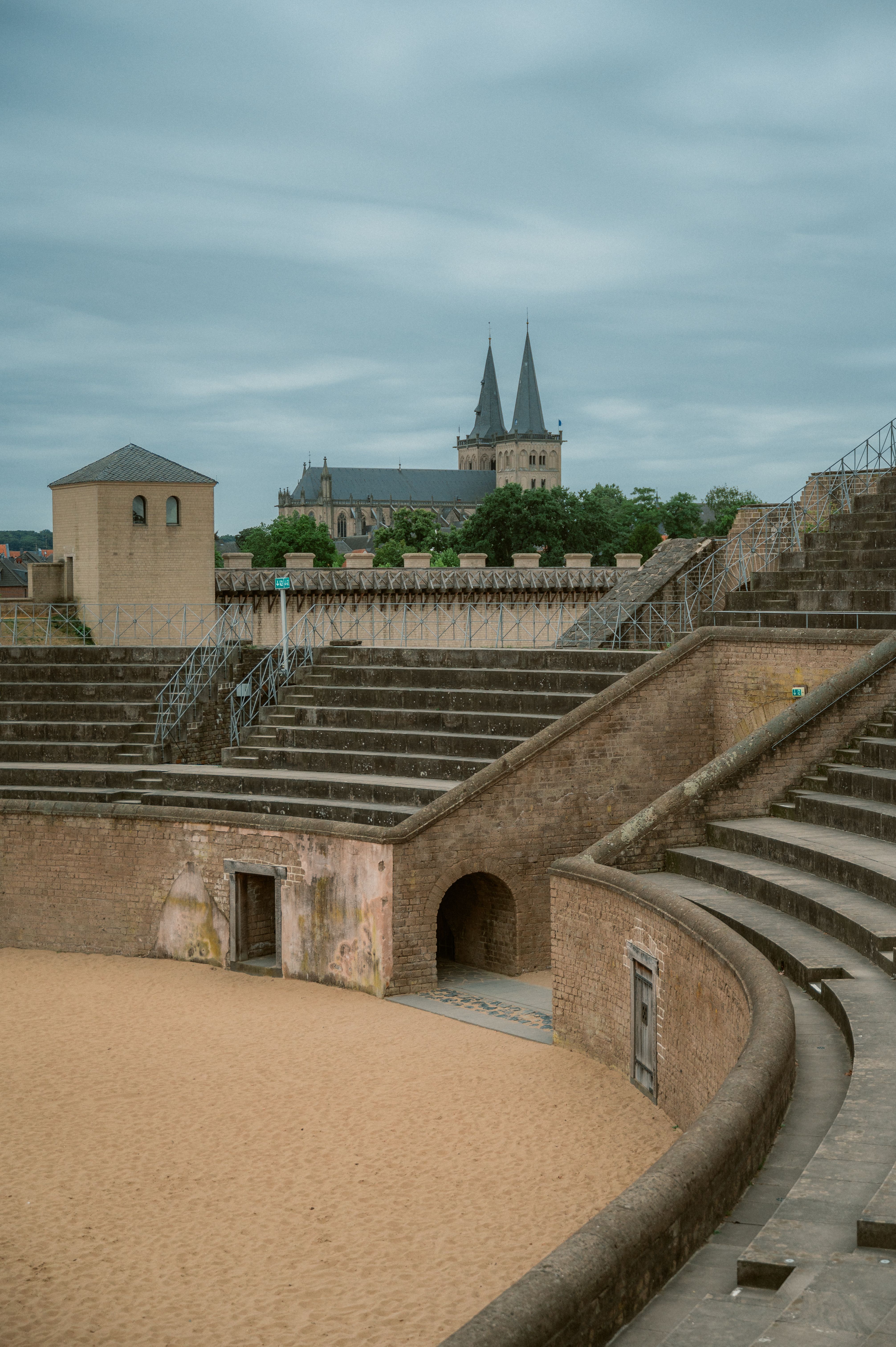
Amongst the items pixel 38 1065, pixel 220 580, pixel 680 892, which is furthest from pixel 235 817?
pixel 220 580

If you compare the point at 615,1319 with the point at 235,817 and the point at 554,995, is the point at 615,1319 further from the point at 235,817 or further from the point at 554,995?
the point at 235,817

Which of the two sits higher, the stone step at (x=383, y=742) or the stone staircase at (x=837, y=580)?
the stone staircase at (x=837, y=580)

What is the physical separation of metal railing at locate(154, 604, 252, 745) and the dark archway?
6100 mm

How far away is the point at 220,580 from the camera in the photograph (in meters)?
32.0

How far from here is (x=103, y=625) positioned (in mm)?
27781

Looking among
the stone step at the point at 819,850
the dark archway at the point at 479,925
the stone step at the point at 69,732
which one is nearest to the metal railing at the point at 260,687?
the stone step at the point at 69,732

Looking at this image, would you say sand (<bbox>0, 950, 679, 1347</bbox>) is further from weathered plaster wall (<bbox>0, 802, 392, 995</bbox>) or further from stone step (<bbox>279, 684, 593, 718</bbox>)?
stone step (<bbox>279, 684, 593, 718</bbox>)

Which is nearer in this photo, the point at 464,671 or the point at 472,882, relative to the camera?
the point at 472,882

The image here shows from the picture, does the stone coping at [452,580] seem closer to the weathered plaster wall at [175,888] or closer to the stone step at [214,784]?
the stone step at [214,784]

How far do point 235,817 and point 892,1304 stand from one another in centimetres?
1332

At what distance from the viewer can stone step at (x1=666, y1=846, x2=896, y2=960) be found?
10.4 m

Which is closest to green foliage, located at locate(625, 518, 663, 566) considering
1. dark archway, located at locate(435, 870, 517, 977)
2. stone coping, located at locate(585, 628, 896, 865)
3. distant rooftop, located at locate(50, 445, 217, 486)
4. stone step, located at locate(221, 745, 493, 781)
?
distant rooftop, located at locate(50, 445, 217, 486)

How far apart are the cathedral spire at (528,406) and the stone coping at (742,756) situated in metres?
125

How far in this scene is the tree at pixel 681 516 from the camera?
97.2 m
